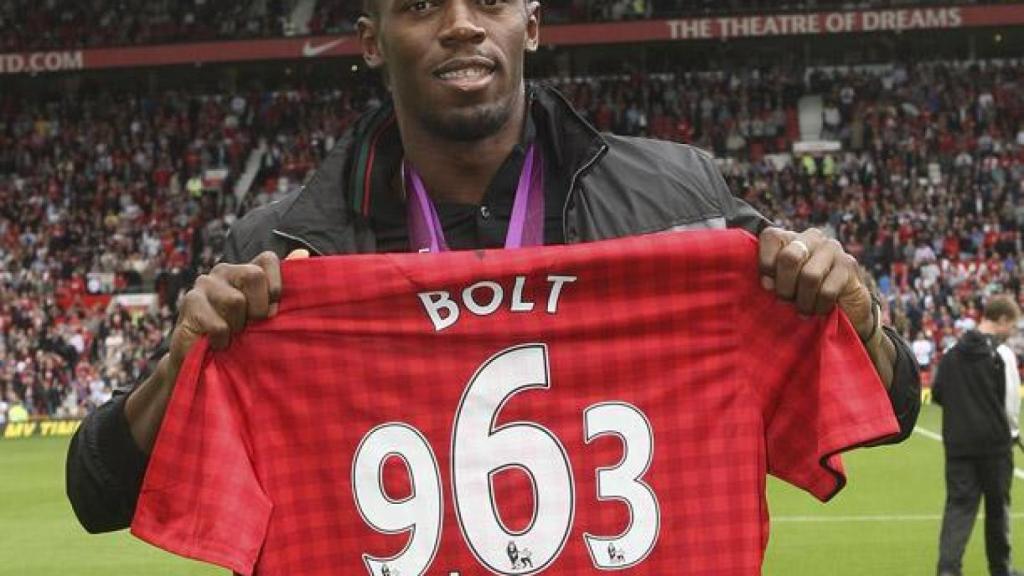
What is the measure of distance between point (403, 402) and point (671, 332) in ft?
1.83

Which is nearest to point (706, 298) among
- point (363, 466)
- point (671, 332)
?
point (671, 332)

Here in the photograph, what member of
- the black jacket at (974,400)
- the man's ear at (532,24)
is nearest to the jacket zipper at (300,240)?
the man's ear at (532,24)

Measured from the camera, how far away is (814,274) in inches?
127

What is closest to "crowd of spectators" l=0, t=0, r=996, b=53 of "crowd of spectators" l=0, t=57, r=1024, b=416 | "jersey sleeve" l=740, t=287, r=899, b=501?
"crowd of spectators" l=0, t=57, r=1024, b=416

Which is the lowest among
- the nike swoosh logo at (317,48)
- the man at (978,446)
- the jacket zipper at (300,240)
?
the man at (978,446)

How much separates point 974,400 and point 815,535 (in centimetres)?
290

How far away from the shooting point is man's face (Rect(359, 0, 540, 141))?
3.31m

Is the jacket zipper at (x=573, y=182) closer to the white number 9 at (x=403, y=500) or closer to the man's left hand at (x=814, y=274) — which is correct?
the man's left hand at (x=814, y=274)

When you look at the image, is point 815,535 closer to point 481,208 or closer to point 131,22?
point 481,208

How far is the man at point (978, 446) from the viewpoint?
33.3 feet

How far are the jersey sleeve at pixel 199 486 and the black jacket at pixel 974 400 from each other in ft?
24.4

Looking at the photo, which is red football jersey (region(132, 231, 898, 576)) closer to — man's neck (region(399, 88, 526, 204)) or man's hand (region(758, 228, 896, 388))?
man's hand (region(758, 228, 896, 388))

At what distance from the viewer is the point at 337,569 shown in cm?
343

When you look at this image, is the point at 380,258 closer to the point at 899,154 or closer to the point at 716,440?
the point at 716,440
